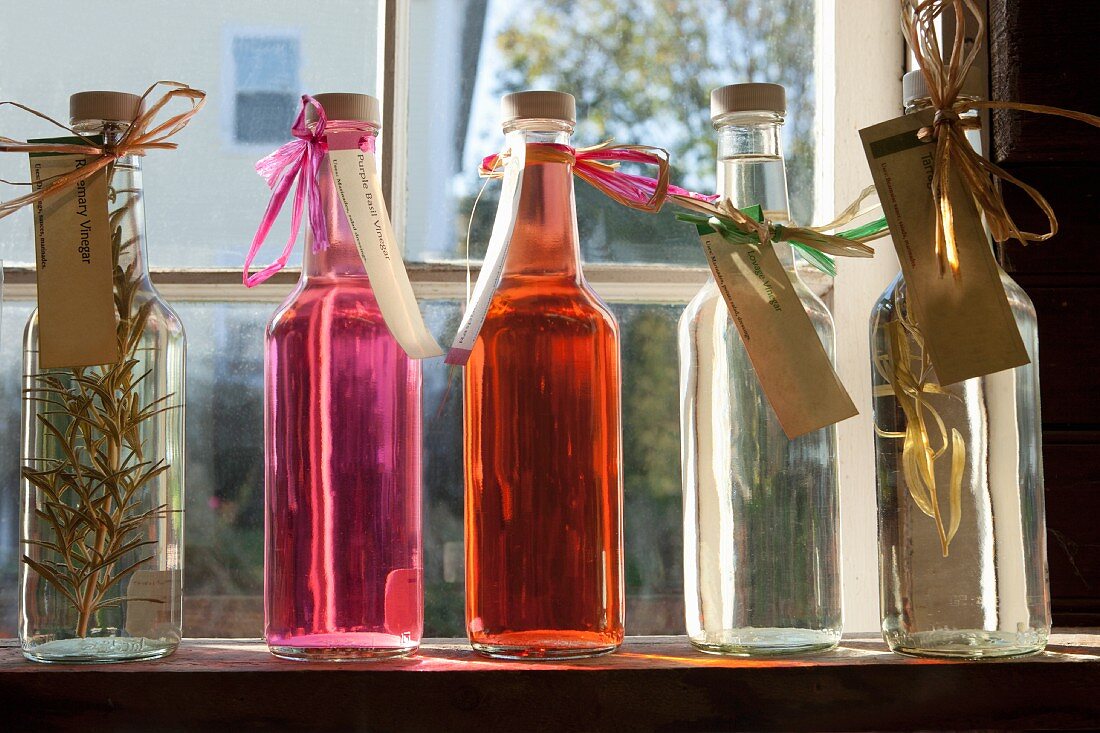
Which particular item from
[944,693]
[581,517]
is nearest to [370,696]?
[581,517]

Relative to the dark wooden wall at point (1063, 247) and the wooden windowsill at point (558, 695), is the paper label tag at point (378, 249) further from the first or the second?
the dark wooden wall at point (1063, 247)

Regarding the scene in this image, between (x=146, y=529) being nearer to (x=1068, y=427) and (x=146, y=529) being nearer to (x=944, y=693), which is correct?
(x=944, y=693)

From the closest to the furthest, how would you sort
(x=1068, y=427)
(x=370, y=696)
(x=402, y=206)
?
1. (x=370, y=696)
2. (x=1068, y=427)
3. (x=402, y=206)

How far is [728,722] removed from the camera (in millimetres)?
523

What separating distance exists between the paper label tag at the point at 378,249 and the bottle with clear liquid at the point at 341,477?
0.08ft

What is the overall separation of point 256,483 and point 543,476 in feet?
0.98

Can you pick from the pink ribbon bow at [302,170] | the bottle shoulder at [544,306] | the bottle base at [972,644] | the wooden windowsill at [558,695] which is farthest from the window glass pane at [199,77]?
the bottle base at [972,644]

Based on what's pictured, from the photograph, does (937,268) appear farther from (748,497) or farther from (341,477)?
(341,477)

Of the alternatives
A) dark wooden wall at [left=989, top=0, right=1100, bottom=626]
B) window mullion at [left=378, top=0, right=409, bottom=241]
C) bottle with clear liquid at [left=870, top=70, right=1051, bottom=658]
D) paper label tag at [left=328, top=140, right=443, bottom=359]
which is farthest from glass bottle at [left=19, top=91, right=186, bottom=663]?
dark wooden wall at [left=989, top=0, right=1100, bottom=626]

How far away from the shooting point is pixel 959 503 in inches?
22.9

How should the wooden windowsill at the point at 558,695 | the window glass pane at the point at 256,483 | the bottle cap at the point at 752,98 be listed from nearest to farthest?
the wooden windowsill at the point at 558,695, the bottle cap at the point at 752,98, the window glass pane at the point at 256,483

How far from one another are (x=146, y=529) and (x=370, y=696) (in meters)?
0.16

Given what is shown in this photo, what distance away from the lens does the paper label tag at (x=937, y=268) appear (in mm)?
551

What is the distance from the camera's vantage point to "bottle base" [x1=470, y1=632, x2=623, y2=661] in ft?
1.82
